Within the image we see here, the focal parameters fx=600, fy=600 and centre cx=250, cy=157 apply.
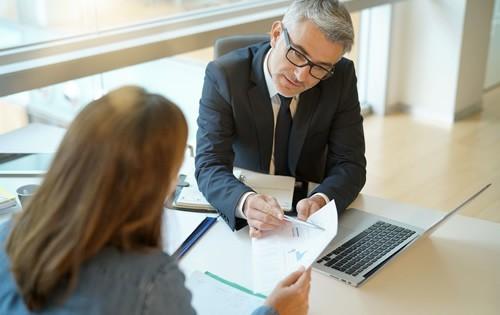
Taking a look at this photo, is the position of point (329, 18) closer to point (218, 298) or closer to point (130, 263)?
point (218, 298)

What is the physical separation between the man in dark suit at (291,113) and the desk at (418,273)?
19cm

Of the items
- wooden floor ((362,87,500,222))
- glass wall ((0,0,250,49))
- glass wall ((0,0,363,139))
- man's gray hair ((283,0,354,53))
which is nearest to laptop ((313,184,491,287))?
man's gray hair ((283,0,354,53))

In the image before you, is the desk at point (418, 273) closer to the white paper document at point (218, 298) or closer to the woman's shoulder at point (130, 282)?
the white paper document at point (218, 298)

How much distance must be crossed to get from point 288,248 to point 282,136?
0.54 m

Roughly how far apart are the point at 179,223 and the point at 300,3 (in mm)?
681

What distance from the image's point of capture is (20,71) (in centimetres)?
221

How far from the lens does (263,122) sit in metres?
1.81

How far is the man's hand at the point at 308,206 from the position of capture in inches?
60.8

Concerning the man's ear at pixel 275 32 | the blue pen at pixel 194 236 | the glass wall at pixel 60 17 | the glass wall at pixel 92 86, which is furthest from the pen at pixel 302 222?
the glass wall at pixel 60 17

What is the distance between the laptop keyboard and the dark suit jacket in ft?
0.69

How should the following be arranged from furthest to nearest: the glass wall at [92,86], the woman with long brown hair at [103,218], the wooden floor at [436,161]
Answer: the wooden floor at [436,161] → the glass wall at [92,86] → the woman with long brown hair at [103,218]

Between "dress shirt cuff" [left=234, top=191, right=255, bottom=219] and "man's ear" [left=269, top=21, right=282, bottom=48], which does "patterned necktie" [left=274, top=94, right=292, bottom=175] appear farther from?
"dress shirt cuff" [left=234, top=191, right=255, bottom=219]

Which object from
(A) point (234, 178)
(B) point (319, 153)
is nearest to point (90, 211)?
(A) point (234, 178)

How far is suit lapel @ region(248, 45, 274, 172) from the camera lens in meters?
1.80
